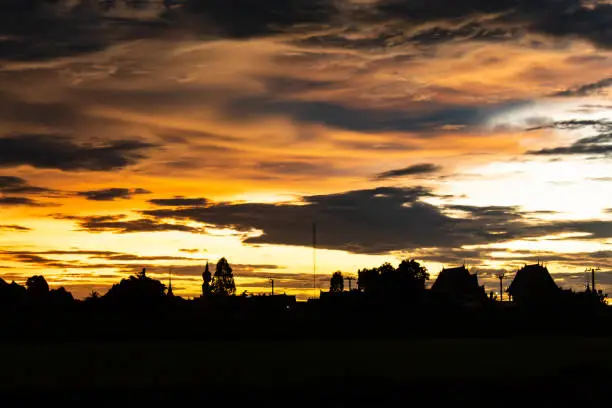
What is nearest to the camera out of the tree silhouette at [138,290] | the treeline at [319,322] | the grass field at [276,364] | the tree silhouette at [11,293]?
the grass field at [276,364]

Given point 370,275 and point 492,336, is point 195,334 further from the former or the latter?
point 370,275

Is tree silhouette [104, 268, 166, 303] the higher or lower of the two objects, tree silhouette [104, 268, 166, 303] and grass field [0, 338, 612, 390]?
the higher

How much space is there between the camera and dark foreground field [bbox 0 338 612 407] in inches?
1172

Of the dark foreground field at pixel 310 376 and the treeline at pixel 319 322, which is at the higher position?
the treeline at pixel 319 322

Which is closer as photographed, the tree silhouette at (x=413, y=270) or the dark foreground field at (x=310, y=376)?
the dark foreground field at (x=310, y=376)

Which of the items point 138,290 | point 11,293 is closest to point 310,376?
point 138,290

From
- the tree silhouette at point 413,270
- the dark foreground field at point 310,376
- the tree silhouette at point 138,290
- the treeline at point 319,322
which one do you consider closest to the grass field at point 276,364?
the dark foreground field at point 310,376

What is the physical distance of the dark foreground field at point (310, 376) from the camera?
29.8 meters

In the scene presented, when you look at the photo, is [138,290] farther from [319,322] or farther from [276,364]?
Result: [276,364]

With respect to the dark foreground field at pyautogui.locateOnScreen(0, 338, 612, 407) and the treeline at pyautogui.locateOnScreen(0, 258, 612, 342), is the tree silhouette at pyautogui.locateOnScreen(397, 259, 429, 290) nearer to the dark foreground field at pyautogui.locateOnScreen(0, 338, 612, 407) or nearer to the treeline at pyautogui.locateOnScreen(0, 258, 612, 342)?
the treeline at pyautogui.locateOnScreen(0, 258, 612, 342)

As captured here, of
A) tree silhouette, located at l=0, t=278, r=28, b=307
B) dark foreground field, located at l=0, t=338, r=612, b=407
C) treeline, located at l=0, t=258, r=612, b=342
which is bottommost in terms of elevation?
dark foreground field, located at l=0, t=338, r=612, b=407

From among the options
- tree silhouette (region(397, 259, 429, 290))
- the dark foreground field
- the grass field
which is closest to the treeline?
the grass field

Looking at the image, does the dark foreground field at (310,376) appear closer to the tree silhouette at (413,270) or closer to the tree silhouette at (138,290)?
the tree silhouette at (138,290)

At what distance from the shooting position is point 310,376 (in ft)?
125
